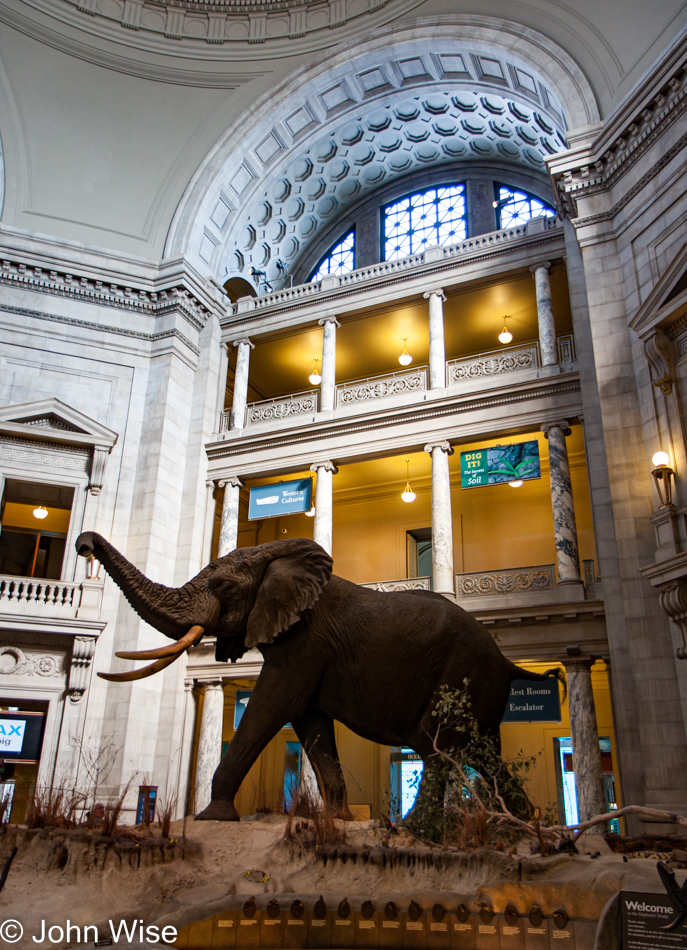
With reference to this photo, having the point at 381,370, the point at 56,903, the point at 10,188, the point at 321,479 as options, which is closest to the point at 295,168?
the point at 381,370

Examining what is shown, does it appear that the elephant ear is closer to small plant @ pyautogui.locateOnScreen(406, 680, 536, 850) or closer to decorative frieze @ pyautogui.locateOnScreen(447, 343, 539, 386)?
small plant @ pyautogui.locateOnScreen(406, 680, 536, 850)

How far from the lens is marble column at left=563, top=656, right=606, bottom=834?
445 inches

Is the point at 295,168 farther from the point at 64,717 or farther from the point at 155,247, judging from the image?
the point at 64,717

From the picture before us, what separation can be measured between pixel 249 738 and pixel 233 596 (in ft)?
3.43

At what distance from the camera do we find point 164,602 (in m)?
5.51

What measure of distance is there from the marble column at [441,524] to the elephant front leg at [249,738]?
8625 mm

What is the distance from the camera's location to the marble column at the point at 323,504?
1572 cm

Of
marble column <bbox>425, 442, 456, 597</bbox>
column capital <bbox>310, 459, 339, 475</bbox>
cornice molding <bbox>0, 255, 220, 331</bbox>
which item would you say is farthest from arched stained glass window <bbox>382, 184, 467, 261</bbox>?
marble column <bbox>425, 442, 456, 597</bbox>

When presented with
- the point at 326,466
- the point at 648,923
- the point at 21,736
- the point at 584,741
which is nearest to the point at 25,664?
the point at 21,736

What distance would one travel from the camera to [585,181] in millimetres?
13422

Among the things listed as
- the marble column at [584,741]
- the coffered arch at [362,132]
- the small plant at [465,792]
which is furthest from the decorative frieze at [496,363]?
the small plant at [465,792]

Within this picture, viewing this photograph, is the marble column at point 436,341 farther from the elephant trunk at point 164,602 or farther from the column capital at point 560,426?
the elephant trunk at point 164,602

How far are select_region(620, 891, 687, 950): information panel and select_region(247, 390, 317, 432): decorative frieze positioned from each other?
15.1 meters

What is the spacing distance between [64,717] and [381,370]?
11.8 meters
